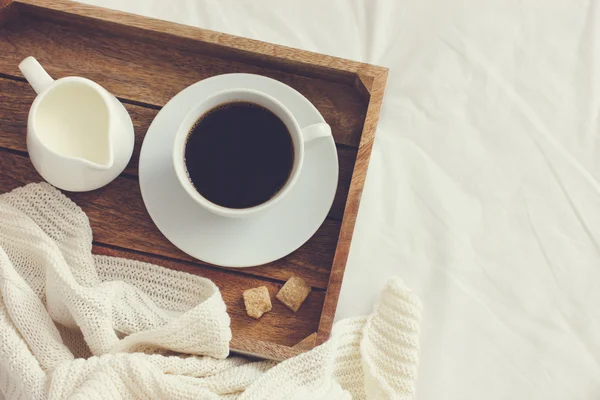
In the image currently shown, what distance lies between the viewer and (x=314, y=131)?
26.3 inches

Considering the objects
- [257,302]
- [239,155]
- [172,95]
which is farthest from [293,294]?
[172,95]

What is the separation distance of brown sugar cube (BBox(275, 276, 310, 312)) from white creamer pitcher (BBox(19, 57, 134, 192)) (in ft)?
0.78

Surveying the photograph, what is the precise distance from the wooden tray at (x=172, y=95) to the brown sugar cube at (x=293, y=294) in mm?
11

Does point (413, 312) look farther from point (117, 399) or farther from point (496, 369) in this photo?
point (117, 399)

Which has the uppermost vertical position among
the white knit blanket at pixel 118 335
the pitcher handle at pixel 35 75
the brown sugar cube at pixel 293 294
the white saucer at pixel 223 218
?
the pitcher handle at pixel 35 75

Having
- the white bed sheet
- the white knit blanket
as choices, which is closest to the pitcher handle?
the white knit blanket

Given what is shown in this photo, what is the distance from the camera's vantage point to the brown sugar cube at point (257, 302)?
69cm

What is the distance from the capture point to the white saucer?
696mm

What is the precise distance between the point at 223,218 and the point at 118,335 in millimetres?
191

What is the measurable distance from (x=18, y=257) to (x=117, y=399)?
21cm

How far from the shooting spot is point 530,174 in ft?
2.74

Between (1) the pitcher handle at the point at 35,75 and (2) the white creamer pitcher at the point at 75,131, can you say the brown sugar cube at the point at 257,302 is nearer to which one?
(2) the white creamer pitcher at the point at 75,131

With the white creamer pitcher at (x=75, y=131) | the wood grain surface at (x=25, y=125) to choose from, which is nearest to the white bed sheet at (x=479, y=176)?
the wood grain surface at (x=25, y=125)

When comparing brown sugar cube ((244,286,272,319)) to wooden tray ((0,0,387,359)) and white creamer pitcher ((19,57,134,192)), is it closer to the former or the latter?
wooden tray ((0,0,387,359))
